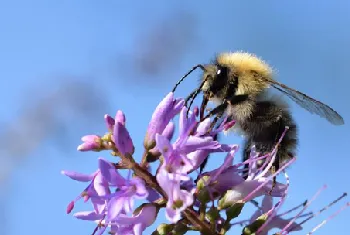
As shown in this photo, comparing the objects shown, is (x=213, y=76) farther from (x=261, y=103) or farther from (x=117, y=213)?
(x=117, y=213)

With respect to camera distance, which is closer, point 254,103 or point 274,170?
point 274,170

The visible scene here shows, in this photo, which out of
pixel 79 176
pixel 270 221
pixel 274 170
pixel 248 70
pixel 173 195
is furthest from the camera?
pixel 248 70

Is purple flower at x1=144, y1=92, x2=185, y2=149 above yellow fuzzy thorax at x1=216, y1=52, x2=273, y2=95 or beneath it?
beneath

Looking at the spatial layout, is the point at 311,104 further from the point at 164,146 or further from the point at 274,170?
the point at 164,146

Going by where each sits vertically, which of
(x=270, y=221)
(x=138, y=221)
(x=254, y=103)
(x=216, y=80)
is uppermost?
(x=216, y=80)

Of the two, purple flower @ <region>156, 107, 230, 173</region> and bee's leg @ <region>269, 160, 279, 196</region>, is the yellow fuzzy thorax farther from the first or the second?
purple flower @ <region>156, 107, 230, 173</region>

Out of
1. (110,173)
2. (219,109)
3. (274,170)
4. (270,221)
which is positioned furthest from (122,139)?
(219,109)

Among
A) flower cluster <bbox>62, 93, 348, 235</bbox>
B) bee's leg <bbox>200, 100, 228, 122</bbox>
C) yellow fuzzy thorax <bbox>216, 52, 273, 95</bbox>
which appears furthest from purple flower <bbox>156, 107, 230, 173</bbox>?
yellow fuzzy thorax <bbox>216, 52, 273, 95</bbox>
